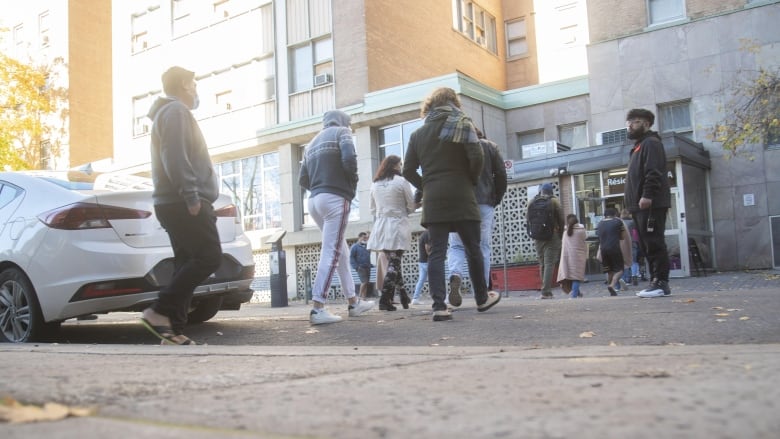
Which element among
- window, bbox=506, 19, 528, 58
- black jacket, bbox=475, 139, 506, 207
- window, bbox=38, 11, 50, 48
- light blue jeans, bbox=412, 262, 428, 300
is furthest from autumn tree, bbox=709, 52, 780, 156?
window, bbox=38, 11, 50, 48

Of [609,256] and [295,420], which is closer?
[295,420]

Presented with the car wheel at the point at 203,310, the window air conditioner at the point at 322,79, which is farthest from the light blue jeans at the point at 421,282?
the window air conditioner at the point at 322,79

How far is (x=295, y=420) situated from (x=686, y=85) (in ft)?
63.2

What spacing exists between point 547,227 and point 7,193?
6.74m

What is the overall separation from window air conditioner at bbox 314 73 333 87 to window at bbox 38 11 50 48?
17.3 m

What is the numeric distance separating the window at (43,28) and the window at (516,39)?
21.6 metres

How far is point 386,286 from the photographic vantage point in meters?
7.08

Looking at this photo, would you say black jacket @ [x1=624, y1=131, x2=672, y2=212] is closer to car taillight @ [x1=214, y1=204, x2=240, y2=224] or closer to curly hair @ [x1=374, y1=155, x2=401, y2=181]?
curly hair @ [x1=374, y1=155, x2=401, y2=181]

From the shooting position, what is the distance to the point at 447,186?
5.64 metres

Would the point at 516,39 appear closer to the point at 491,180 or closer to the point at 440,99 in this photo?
the point at 491,180

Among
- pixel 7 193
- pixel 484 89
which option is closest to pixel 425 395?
pixel 7 193

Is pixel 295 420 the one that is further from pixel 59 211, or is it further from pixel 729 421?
pixel 59 211

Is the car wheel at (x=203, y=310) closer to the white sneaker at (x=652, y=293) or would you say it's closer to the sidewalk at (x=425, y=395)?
the sidewalk at (x=425, y=395)

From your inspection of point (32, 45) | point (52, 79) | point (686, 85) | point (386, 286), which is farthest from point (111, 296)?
point (32, 45)
